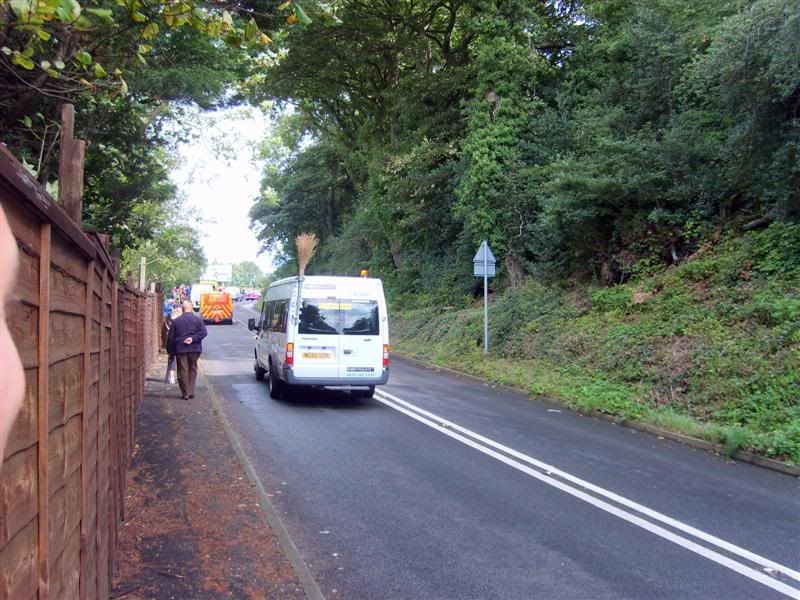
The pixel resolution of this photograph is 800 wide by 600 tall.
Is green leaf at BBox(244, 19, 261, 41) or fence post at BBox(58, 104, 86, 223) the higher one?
green leaf at BBox(244, 19, 261, 41)

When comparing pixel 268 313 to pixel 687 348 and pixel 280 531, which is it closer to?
pixel 687 348

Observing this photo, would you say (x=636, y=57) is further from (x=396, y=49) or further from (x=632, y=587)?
(x=632, y=587)

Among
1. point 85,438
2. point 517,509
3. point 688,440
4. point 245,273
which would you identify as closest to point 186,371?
point 517,509

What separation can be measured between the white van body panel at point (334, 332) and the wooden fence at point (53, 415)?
354 inches

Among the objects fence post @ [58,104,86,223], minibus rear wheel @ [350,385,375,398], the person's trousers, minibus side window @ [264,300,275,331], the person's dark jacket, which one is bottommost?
minibus rear wheel @ [350,385,375,398]

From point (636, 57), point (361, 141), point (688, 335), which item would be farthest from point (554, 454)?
point (361, 141)

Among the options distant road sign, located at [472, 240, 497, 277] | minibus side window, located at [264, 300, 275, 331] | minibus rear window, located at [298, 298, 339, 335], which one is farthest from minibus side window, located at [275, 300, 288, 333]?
distant road sign, located at [472, 240, 497, 277]

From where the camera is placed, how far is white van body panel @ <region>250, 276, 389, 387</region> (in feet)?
42.3

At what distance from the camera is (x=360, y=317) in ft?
43.4

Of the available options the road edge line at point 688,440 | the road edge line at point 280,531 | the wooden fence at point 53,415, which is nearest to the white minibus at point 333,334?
the road edge line at point 280,531

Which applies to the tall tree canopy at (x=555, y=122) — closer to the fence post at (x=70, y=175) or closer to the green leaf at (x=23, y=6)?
the green leaf at (x=23, y=6)

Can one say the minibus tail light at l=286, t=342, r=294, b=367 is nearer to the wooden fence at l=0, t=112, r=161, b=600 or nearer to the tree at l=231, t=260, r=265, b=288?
the wooden fence at l=0, t=112, r=161, b=600

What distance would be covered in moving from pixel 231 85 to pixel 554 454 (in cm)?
939

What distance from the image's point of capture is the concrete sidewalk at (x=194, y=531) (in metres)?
4.51
